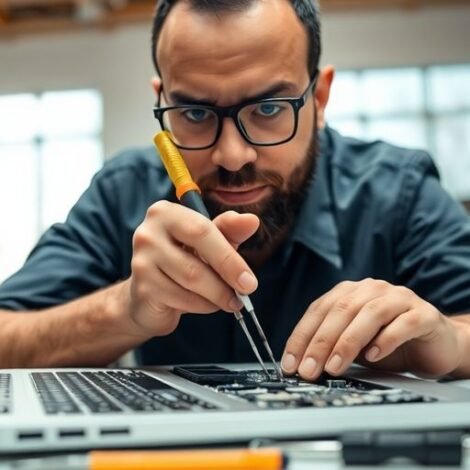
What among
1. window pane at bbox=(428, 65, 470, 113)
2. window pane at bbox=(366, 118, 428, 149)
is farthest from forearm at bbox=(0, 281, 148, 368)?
window pane at bbox=(428, 65, 470, 113)

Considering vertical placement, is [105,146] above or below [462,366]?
above

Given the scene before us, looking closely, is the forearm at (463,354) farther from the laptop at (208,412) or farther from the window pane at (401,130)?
the window pane at (401,130)

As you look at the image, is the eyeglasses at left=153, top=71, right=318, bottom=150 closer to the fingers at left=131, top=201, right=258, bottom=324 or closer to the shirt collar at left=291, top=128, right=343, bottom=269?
the shirt collar at left=291, top=128, right=343, bottom=269

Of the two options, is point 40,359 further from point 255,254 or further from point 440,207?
point 440,207

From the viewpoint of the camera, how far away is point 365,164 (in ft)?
4.08

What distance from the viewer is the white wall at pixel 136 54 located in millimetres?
5023

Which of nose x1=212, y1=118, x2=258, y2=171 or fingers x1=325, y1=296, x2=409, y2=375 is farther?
nose x1=212, y1=118, x2=258, y2=171

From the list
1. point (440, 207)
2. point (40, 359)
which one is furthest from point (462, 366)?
point (40, 359)

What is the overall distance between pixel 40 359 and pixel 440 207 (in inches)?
24.8

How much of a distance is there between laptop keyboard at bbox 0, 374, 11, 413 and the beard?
0.40m

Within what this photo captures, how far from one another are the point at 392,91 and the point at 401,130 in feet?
0.94

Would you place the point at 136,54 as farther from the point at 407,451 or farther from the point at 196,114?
the point at 407,451

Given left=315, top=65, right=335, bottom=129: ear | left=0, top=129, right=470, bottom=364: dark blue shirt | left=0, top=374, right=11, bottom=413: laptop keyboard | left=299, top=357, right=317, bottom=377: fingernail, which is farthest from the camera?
left=315, top=65, right=335, bottom=129: ear

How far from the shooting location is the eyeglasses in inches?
38.1
